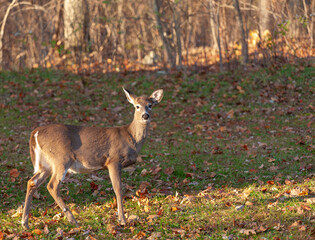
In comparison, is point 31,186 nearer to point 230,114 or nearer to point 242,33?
point 230,114

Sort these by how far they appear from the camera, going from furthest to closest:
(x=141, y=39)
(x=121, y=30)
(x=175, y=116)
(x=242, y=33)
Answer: (x=121, y=30), (x=141, y=39), (x=242, y=33), (x=175, y=116)

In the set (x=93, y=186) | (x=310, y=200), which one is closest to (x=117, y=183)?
(x=93, y=186)

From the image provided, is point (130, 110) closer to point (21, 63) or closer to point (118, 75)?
point (118, 75)

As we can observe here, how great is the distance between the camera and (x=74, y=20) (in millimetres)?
15039

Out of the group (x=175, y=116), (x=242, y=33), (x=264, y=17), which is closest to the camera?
(x=175, y=116)

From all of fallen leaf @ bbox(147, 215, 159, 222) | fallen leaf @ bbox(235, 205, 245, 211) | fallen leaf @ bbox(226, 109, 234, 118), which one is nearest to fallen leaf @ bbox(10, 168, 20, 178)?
fallen leaf @ bbox(147, 215, 159, 222)

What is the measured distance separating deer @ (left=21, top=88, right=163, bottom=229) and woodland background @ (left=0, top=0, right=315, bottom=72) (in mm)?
8639

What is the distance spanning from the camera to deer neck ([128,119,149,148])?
605 centimetres

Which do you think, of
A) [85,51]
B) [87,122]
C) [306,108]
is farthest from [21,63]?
[306,108]

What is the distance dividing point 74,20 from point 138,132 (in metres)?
9.97

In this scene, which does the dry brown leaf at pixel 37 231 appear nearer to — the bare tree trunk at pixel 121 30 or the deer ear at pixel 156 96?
the deer ear at pixel 156 96

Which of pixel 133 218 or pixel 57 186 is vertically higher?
pixel 57 186

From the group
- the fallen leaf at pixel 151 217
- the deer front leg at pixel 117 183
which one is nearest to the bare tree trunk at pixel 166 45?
the deer front leg at pixel 117 183

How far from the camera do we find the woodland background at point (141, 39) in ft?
46.6
